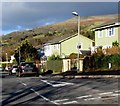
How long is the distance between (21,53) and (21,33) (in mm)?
95787

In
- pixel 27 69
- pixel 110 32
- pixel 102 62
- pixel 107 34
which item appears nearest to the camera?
pixel 27 69

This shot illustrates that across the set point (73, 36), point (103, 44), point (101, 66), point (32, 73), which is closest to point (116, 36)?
point (103, 44)

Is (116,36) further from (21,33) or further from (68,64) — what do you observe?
(21,33)

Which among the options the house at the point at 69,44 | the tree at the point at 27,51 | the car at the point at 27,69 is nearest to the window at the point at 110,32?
the car at the point at 27,69

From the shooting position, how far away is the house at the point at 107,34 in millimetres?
53125

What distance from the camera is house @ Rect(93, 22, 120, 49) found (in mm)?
53125

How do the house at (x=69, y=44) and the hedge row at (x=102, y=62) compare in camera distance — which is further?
the house at (x=69, y=44)

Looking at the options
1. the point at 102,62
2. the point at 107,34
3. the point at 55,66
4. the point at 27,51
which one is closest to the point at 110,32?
the point at 107,34

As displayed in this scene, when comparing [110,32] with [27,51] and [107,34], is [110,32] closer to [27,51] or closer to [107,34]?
[107,34]

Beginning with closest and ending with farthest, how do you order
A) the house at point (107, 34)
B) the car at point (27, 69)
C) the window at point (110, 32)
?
the car at point (27, 69) < the house at point (107, 34) < the window at point (110, 32)

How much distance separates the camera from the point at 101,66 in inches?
1572

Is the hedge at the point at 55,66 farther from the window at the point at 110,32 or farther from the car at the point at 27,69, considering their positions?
the car at the point at 27,69

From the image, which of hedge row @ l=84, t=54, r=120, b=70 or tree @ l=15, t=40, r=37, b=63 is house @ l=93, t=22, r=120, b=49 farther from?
tree @ l=15, t=40, r=37, b=63

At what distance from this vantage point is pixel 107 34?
2202 inches
